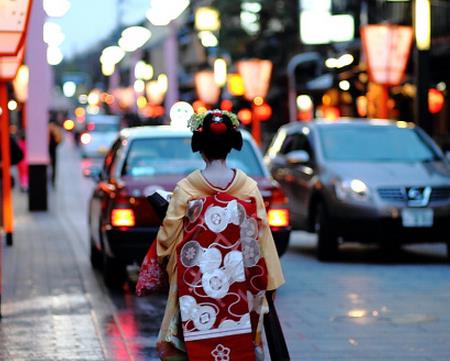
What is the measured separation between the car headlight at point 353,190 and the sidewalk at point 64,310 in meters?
2.96

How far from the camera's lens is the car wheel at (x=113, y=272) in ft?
40.2

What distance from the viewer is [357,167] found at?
14.8 meters

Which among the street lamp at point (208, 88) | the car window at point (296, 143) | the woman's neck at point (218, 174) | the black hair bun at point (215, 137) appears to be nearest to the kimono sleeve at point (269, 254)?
the woman's neck at point (218, 174)

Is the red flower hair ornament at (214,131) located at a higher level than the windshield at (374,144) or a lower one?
higher

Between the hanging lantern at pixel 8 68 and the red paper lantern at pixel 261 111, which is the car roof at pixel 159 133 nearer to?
the hanging lantern at pixel 8 68

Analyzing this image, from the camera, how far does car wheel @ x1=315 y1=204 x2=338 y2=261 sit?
1471 cm

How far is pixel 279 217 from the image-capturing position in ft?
38.3

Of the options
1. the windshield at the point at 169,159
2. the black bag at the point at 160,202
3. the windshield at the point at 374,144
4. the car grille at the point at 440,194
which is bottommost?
the car grille at the point at 440,194

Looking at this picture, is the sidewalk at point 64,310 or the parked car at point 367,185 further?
the parked car at point 367,185

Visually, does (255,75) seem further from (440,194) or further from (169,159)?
(169,159)

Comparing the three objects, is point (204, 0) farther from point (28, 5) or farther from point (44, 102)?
point (28, 5)

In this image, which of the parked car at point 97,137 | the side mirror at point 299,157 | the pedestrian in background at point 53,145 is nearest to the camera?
the side mirror at point 299,157

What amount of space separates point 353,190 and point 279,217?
9.78 ft

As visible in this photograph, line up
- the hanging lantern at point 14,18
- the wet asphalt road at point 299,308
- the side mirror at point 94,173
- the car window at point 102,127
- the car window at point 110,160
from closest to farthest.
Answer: the wet asphalt road at point 299,308 < the hanging lantern at point 14,18 < the car window at point 110,160 < the side mirror at point 94,173 < the car window at point 102,127
